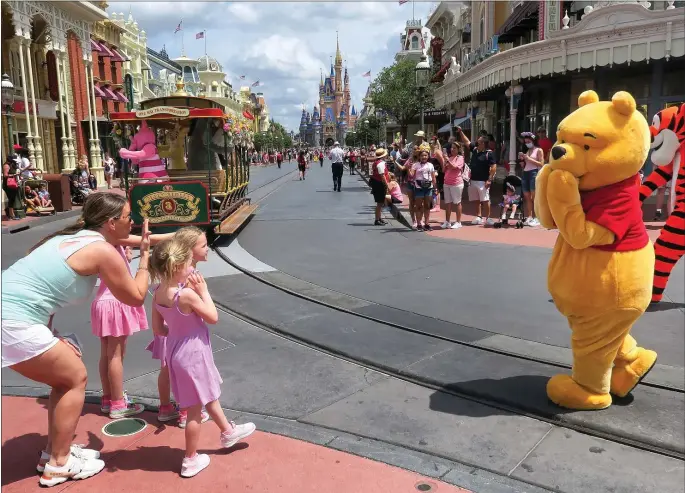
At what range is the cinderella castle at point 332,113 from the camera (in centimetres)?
17138

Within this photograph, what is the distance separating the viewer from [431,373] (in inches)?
175

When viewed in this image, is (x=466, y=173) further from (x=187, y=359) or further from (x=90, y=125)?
(x=90, y=125)

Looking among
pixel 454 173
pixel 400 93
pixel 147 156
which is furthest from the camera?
pixel 400 93

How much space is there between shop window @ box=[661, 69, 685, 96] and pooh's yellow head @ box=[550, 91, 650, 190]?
46.2 feet

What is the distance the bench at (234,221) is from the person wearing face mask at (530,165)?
522 centimetres

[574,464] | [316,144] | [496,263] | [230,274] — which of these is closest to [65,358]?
[574,464]

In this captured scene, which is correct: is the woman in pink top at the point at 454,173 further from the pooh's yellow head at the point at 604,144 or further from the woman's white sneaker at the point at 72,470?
the woman's white sneaker at the point at 72,470

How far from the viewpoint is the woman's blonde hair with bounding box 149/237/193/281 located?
3.00m

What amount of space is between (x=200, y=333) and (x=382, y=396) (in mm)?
1572

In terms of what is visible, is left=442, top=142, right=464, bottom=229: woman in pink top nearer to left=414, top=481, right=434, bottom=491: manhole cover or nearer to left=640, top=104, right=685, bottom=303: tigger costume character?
left=640, top=104, right=685, bottom=303: tigger costume character

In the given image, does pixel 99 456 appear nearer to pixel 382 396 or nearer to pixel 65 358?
pixel 65 358

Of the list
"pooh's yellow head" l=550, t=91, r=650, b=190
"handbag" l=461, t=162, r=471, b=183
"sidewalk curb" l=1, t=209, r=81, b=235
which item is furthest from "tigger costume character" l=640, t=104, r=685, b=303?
"sidewalk curb" l=1, t=209, r=81, b=235

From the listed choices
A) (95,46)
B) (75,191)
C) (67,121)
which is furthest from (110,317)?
(95,46)

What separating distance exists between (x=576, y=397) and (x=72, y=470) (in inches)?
120
